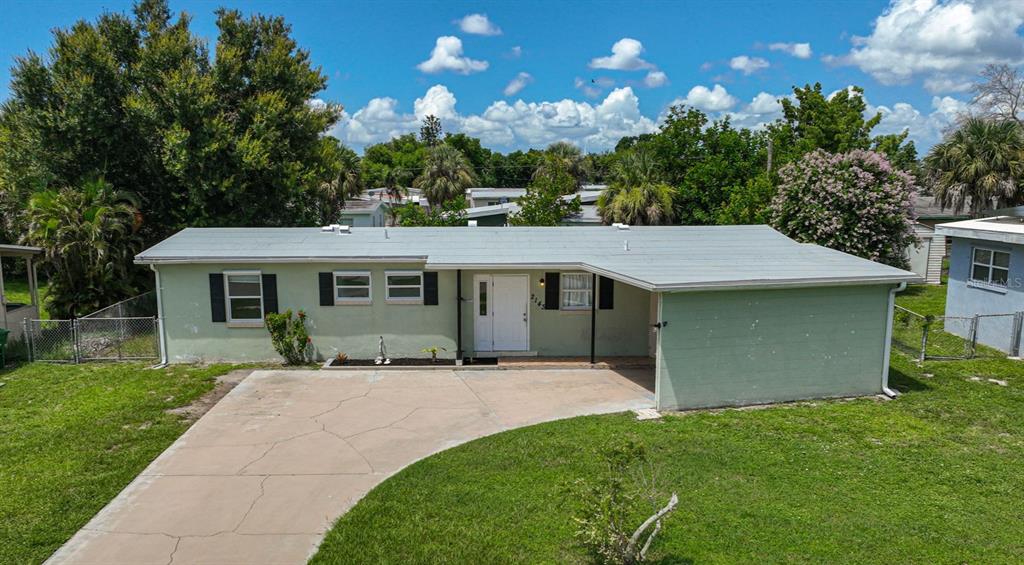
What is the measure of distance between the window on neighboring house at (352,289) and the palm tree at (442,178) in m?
27.8

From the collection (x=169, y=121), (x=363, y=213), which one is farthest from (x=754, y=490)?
(x=363, y=213)

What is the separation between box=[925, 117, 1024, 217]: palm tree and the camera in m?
27.6

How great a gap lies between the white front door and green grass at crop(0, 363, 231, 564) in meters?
5.73

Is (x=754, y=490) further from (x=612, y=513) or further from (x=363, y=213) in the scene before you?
(x=363, y=213)

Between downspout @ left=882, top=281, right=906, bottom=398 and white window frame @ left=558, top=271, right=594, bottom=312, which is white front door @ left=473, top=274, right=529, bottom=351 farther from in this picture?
downspout @ left=882, top=281, right=906, bottom=398

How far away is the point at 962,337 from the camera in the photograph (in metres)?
17.3

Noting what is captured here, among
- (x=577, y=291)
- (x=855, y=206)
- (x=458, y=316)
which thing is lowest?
(x=458, y=316)

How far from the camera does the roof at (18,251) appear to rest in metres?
15.7

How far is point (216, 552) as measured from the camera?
700 centimetres

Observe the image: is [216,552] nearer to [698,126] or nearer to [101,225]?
[101,225]

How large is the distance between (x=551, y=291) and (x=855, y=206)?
1058 cm

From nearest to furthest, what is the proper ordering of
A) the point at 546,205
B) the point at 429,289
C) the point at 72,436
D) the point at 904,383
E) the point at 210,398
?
1. the point at 72,436
2. the point at 210,398
3. the point at 904,383
4. the point at 429,289
5. the point at 546,205

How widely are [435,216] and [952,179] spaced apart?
2293 centimetres

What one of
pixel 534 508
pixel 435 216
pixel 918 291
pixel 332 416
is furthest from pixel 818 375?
pixel 918 291
